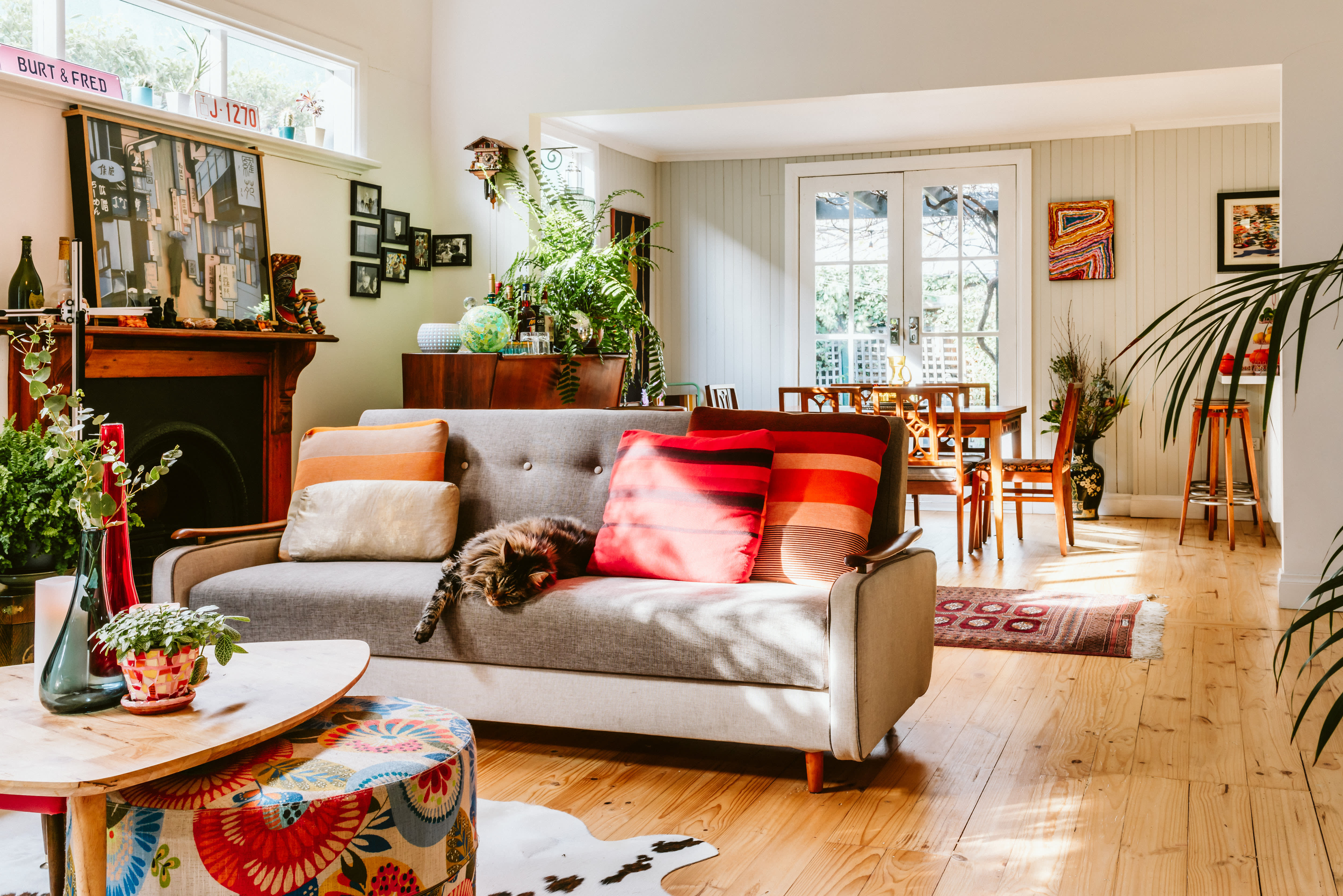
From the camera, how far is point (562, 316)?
474 cm

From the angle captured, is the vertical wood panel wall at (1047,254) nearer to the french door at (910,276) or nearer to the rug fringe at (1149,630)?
the french door at (910,276)

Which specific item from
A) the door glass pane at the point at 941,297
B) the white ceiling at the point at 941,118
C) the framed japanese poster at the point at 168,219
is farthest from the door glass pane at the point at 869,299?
the framed japanese poster at the point at 168,219

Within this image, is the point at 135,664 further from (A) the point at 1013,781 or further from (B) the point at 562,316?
(B) the point at 562,316

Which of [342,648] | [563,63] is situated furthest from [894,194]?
[342,648]

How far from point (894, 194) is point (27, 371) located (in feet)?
18.5

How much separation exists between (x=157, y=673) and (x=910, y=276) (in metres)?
6.49

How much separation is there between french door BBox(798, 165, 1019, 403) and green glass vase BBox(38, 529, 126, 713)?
6.29 meters

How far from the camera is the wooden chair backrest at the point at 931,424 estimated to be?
5488 millimetres

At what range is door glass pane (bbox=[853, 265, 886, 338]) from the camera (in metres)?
7.57

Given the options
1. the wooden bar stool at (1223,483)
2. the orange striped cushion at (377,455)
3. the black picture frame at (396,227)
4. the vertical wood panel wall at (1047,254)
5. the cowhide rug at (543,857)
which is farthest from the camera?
the vertical wood panel wall at (1047,254)

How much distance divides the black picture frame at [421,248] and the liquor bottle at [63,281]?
5.98ft

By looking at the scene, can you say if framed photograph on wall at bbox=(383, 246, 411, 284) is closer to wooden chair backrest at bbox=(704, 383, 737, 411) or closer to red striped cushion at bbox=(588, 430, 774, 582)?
wooden chair backrest at bbox=(704, 383, 737, 411)

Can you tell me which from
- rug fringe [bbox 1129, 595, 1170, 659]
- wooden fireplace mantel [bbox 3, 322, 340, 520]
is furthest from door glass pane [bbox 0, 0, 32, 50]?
rug fringe [bbox 1129, 595, 1170, 659]

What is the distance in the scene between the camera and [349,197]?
4770 millimetres
